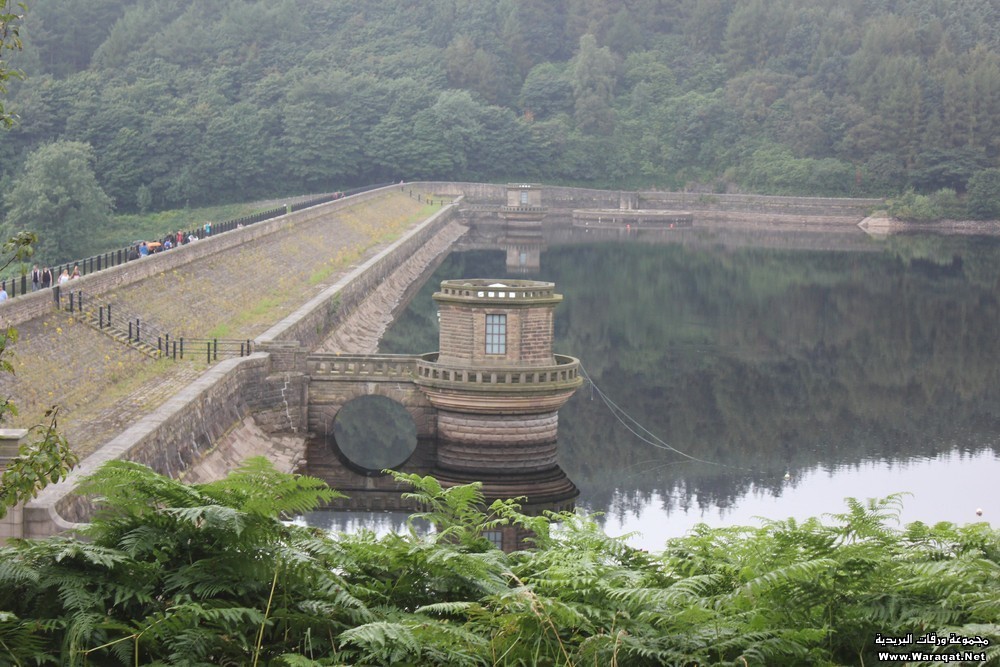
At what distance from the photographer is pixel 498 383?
109ft

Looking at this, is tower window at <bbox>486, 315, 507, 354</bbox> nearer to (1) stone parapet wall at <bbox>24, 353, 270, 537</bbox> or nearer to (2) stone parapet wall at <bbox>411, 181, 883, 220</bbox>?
(1) stone parapet wall at <bbox>24, 353, 270, 537</bbox>

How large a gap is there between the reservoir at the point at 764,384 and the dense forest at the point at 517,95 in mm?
34910

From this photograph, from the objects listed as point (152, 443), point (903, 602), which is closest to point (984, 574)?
point (903, 602)

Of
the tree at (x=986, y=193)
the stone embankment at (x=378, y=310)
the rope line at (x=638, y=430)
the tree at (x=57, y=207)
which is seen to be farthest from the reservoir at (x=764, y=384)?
the tree at (x=986, y=193)

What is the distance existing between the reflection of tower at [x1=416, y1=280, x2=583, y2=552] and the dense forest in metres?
79.7

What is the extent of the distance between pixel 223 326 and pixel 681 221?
9289 cm

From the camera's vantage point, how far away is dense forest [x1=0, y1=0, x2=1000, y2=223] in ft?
382

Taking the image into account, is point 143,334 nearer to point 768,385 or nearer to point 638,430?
point 638,430

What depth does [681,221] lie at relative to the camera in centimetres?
13075

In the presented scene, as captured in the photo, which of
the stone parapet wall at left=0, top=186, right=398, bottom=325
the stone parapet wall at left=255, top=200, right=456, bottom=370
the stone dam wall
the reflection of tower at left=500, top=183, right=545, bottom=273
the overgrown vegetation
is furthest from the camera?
the reflection of tower at left=500, top=183, right=545, bottom=273

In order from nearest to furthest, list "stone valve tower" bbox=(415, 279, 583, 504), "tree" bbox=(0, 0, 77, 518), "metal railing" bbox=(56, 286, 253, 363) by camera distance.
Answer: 1. "tree" bbox=(0, 0, 77, 518)
2. "stone valve tower" bbox=(415, 279, 583, 504)
3. "metal railing" bbox=(56, 286, 253, 363)

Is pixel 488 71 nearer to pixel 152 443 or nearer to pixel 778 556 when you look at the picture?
pixel 152 443

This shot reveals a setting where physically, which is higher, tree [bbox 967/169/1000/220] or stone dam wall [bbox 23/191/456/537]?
tree [bbox 967/169/1000/220]

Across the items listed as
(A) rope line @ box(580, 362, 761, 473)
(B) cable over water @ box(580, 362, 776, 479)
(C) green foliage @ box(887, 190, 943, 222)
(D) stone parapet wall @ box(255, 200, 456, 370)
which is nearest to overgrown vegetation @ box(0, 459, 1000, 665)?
(D) stone parapet wall @ box(255, 200, 456, 370)
